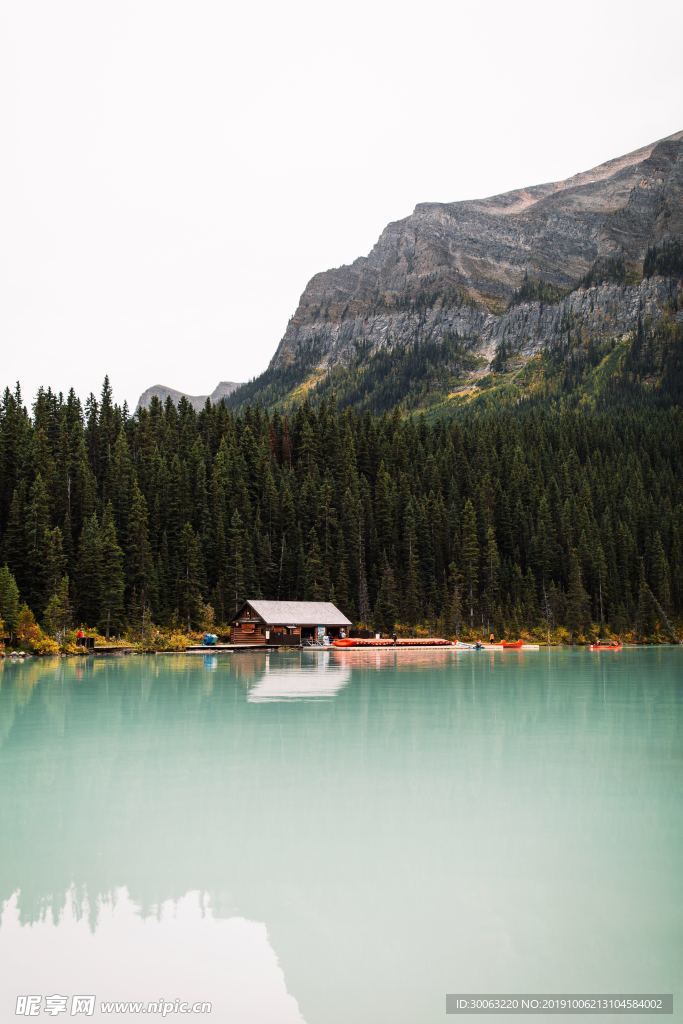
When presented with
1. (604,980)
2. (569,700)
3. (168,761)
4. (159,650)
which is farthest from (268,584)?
(604,980)

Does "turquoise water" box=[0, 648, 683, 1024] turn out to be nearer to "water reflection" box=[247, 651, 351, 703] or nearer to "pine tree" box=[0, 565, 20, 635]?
"water reflection" box=[247, 651, 351, 703]

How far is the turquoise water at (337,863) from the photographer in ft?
32.9

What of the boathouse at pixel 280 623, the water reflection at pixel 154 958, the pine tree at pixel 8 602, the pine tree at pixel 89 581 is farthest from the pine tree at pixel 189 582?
the water reflection at pixel 154 958

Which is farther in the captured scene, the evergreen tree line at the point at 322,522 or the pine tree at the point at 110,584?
the evergreen tree line at the point at 322,522

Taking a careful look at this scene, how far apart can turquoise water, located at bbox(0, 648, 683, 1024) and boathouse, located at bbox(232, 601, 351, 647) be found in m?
63.1

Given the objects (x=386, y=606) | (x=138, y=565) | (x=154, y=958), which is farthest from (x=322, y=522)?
(x=154, y=958)

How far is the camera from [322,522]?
114 meters

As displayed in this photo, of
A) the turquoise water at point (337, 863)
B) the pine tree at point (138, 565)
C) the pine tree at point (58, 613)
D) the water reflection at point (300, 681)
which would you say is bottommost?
the water reflection at point (300, 681)

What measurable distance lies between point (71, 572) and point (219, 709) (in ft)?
200

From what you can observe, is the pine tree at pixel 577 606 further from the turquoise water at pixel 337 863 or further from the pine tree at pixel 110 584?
the turquoise water at pixel 337 863

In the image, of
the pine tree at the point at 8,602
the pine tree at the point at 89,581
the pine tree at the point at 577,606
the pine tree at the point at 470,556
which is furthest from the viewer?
the pine tree at the point at 470,556

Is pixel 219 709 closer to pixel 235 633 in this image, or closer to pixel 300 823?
pixel 300 823

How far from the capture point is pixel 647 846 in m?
14.9

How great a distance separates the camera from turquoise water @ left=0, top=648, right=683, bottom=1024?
10.0 m
